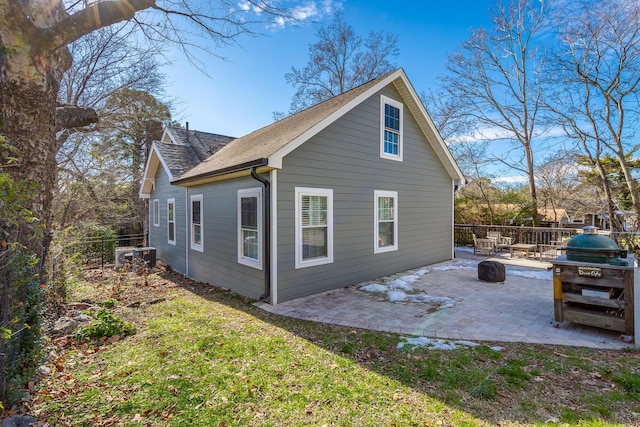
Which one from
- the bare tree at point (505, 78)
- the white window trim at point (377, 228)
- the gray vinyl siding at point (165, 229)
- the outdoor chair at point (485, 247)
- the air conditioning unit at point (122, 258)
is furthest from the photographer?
the bare tree at point (505, 78)

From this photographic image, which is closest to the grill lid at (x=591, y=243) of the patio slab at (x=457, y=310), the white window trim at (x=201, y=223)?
the patio slab at (x=457, y=310)

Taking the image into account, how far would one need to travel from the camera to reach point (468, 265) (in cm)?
958

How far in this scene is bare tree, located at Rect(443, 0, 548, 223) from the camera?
15.6 meters

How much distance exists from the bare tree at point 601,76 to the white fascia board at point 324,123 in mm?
9639

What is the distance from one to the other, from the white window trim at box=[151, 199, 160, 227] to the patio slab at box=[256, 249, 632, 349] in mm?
7823

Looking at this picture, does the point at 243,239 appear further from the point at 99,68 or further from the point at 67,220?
the point at 99,68

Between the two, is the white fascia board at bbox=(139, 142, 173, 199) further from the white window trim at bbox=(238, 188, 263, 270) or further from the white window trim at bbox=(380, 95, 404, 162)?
the white window trim at bbox=(380, 95, 404, 162)

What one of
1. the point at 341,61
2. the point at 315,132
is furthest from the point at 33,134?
the point at 341,61

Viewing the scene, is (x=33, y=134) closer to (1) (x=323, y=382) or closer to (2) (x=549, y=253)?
(1) (x=323, y=382)

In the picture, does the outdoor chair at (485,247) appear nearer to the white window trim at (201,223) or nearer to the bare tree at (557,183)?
the bare tree at (557,183)

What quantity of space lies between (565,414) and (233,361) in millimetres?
3242

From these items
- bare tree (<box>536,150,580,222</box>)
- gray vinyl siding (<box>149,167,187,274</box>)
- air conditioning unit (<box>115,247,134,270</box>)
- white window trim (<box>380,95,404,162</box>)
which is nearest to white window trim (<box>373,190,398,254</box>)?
white window trim (<box>380,95,404,162</box>)

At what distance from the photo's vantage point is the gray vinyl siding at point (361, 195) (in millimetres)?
5953

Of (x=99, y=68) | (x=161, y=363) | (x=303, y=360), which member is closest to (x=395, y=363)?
(x=303, y=360)
